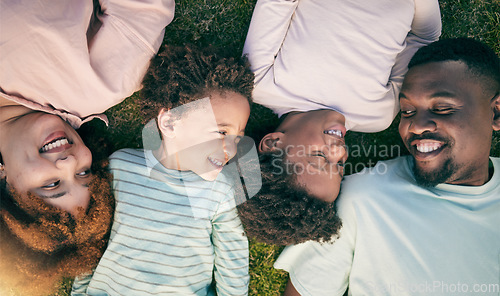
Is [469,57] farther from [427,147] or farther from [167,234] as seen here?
[167,234]

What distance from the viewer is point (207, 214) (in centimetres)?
261

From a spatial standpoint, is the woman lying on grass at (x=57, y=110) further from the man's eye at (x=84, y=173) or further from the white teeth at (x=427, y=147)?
the white teeth at (x=427, y=147)

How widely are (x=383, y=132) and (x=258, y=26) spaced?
1.41 metres

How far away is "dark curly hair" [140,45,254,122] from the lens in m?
2.38

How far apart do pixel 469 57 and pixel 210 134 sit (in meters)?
1.76

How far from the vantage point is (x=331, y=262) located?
2574 millimetres

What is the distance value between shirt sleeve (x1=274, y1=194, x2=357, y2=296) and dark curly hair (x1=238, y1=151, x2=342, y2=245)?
0.11m

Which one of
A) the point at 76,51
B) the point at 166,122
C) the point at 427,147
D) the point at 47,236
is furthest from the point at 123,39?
the point at 427,147

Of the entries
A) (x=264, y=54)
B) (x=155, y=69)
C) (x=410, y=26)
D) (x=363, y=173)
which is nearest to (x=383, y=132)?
(x=363, y=173)

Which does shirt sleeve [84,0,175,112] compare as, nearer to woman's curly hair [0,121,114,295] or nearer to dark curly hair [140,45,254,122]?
dark curly hair [140,45,254,122]

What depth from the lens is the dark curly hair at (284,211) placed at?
2.33 m

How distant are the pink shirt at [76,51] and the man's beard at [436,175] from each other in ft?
6.69

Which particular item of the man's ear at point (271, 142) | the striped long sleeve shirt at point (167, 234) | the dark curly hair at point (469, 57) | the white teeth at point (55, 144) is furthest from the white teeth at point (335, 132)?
the white teeth at point (55, 144)

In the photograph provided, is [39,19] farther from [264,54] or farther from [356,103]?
[356,103]
